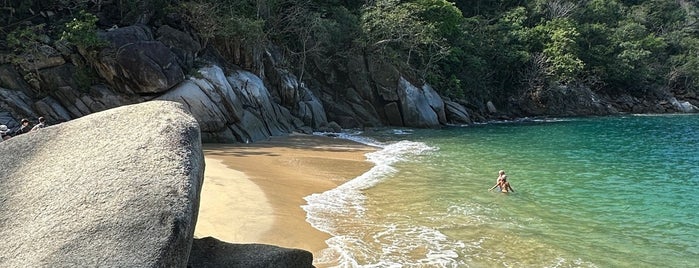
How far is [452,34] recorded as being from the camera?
45.6m

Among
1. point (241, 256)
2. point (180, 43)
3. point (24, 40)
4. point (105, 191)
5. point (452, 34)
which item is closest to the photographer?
point (105, 191)

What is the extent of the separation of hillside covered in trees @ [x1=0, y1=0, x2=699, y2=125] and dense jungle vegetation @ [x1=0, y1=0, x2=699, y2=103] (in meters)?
0.10

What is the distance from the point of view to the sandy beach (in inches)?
381

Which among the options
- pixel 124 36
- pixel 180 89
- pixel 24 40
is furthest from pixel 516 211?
pixel 24 40

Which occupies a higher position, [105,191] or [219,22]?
[219,22]

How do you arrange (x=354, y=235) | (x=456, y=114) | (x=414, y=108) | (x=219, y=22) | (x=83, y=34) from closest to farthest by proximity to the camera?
(x=354, y=235)
(x=83, y=34)
(x=219, y=22)
(x=414, y=108)
(x=456, y=114)

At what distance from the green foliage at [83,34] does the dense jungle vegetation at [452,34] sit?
5cm

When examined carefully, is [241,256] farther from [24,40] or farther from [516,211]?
[24,40]

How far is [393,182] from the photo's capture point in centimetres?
1573

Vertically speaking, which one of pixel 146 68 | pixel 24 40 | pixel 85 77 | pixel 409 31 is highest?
pixel 409 31

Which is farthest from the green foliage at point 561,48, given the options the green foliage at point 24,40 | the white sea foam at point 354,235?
the green foliage at point 24,40

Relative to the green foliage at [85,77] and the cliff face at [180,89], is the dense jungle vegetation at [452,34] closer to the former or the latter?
the cliff face at [180,89]

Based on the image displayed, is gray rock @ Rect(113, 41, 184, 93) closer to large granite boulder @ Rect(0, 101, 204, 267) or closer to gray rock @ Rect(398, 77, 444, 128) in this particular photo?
large granite boulder @ Rect(0, 101, 204, 267)

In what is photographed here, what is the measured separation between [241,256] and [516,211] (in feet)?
30.3
